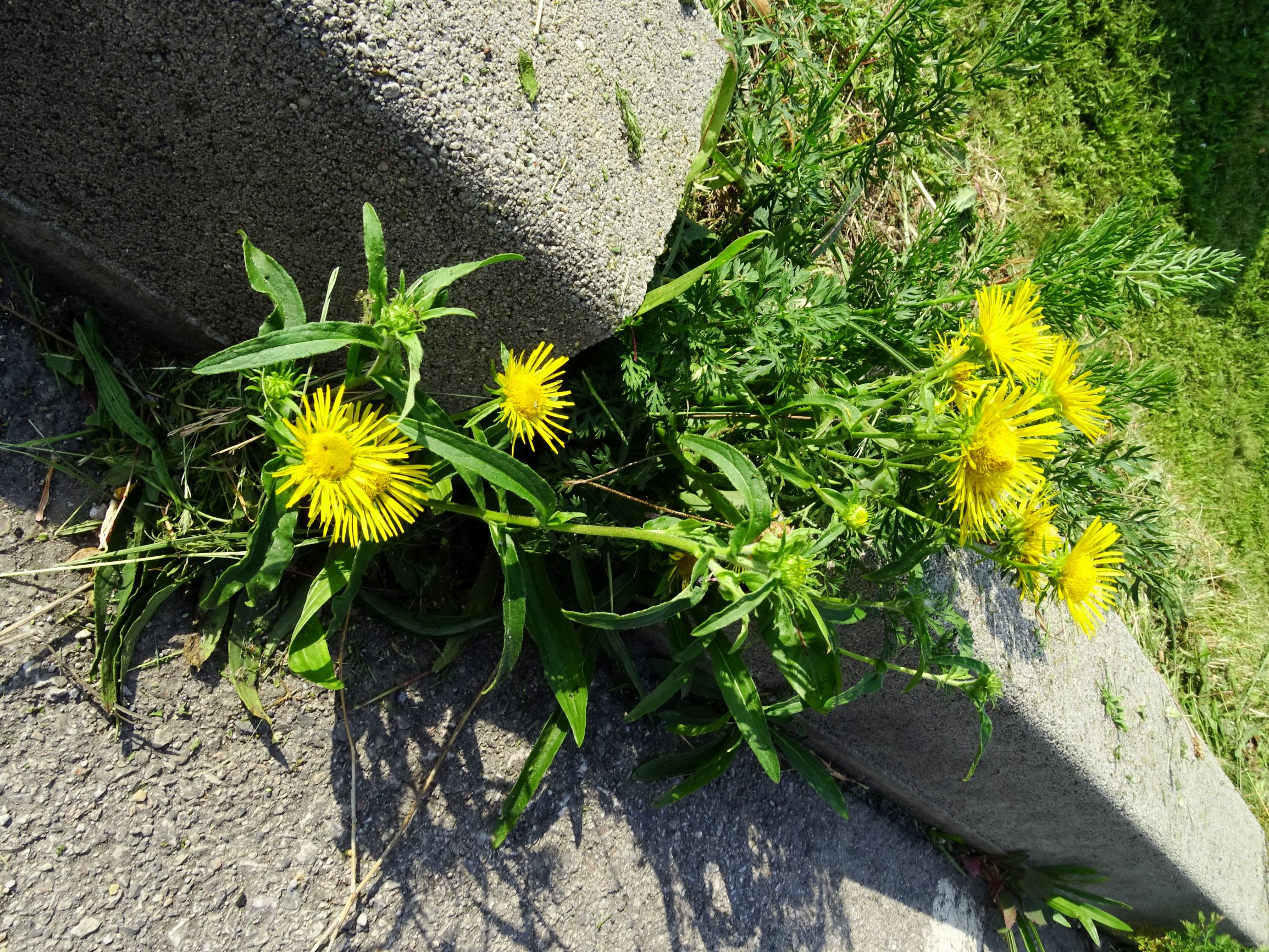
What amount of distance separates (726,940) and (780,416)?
1.62m

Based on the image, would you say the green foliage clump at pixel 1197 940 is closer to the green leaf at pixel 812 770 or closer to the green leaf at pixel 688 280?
the green leaf at pixel 812 770

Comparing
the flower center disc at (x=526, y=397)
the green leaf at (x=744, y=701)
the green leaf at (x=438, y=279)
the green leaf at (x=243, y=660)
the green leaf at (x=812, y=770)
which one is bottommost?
the green leaf at (x=812, y=770)

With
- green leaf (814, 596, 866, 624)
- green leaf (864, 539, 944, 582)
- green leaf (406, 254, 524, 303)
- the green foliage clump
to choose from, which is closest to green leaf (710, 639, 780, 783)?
green leaf (814, 596, 866, 624)

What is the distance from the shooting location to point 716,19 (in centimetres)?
201

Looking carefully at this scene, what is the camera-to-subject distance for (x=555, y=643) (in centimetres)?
179

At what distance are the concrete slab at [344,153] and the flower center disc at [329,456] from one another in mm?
378

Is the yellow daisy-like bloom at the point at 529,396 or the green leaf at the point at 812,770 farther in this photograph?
the green leaf at the point at 812,770

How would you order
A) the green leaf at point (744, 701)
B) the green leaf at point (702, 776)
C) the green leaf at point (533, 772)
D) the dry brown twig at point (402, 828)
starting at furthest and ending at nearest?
1. the green leaf at point (702, 776)
2. the green leaf at point (533, 772)
3. the dry brown twig at point (402, 828)
4. the green leaf at point (744, 701)

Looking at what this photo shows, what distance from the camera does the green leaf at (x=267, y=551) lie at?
1.46m

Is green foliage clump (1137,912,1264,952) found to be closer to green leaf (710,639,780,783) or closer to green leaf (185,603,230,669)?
green leaf (710,639,780,783)

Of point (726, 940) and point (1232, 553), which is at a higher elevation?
point (1232, 553)

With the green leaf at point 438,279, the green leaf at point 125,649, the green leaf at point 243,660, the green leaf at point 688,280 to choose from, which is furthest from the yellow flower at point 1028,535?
the green leaf at point 125,649

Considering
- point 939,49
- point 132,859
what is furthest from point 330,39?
point 939,49

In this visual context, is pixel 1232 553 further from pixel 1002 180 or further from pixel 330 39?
pixel 330 39
